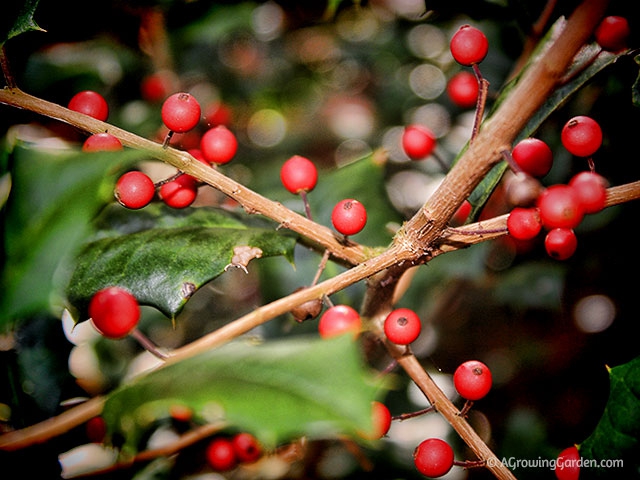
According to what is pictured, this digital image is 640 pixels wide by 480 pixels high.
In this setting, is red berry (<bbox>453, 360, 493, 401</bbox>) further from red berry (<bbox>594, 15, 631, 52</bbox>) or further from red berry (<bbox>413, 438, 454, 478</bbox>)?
red berry (<bbox>594, 15, 631, 52</bbox>)

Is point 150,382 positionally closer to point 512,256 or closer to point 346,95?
point 512,256

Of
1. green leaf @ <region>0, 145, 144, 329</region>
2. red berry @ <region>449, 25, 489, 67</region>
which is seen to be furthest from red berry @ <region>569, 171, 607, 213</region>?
green leaf @ <region>0, 145, 144, 329</region>

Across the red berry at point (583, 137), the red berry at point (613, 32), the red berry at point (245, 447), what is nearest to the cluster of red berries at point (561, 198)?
the red berry at point (583, 137)

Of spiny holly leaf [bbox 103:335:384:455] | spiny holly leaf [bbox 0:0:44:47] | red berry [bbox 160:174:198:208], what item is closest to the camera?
spiny holly leaf [bbox 103:335:384:455]

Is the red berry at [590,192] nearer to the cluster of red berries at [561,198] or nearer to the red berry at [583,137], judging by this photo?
the cluster of red berries at [561,198]

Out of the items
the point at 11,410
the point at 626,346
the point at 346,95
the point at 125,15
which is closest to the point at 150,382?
the point at 11,410
